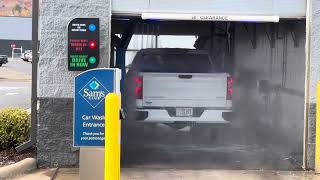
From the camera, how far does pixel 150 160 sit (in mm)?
9156

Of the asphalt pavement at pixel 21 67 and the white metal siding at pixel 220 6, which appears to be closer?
the white metal siding at pixel 220 6

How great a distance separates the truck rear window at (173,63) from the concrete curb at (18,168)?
4478 millimetres

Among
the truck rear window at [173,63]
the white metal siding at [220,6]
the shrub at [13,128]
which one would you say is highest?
the white metal siding at [220,6]

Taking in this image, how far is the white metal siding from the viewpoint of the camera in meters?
8.35

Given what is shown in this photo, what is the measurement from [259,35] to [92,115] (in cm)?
870

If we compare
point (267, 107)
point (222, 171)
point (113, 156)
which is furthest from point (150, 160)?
point (267, 107)

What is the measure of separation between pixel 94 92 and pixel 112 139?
1.22 m

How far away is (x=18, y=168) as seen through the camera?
7816 millimetres

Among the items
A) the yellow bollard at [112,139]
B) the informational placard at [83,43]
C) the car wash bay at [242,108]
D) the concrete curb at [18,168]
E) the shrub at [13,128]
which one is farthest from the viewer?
the car wash bay at [242,108]

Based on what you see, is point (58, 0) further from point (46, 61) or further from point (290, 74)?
point (290, 74)

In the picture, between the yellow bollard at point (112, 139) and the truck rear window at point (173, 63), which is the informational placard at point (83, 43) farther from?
the truck rear window at point (173, 63)

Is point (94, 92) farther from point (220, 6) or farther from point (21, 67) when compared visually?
point (21, 67)

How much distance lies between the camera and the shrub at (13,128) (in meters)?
8.66

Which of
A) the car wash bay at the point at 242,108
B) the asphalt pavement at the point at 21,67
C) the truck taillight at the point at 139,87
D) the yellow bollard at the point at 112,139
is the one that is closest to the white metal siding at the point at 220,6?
the car wash bay at the point at 242,108
